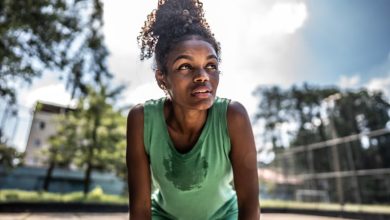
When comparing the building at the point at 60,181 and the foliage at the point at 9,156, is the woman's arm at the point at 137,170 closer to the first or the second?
the foliage at the point at 9,156

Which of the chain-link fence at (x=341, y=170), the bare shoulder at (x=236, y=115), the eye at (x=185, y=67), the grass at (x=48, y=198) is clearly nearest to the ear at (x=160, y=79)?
the eye at (x=185, y=67)

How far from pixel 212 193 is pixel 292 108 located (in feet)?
124

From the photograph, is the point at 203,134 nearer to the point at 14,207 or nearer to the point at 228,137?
the point at 228,137

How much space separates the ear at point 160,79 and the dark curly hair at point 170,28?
0.03 m

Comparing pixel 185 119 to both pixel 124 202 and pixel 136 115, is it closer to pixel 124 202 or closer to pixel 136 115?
pixel 136 115

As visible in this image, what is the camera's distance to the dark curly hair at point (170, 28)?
5.64 ft

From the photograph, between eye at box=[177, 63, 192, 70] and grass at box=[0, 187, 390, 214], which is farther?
grass at box=[0, 187, 390, 214]

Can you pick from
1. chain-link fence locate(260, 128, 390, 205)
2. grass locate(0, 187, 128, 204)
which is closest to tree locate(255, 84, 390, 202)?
chain-link fence locate(260, 128, 390, 205)

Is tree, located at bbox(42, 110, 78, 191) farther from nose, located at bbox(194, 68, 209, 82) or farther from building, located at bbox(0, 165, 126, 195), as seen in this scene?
nose, located at bbox(194, 68, 209, 82)

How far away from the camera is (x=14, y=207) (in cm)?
740

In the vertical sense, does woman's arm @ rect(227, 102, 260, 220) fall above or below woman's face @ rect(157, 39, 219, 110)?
below

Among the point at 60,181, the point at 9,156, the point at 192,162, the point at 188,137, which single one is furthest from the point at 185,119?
the point at 60,181

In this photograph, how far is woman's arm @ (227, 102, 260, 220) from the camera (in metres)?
1.58

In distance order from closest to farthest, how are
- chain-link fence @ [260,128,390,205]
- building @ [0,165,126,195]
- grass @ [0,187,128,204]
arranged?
grass @ [0,187,128,204] < chain-link fence @ [260,128,390,205] < building @ [0,165,126,195]
